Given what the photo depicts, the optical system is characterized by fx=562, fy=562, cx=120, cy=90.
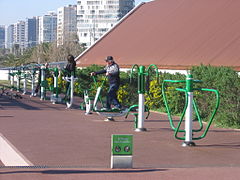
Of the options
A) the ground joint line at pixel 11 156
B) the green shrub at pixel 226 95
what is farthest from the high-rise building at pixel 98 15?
the ground joint line at pixel 11 156

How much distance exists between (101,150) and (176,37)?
46.3 ft

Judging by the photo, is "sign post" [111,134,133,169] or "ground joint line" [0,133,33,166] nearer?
"sign post" [111,134,133,169]

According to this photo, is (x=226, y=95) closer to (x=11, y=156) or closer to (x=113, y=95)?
(x=113, y=95)

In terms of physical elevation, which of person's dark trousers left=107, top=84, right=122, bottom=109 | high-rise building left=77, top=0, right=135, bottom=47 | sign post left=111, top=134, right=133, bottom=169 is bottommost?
sign post left=111, top=134, right=133, bottom=169

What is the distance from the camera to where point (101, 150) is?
10.9m

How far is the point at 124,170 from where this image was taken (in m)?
8.92

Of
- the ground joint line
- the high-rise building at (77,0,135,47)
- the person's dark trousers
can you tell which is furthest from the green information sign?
the high-rise building at (77,0,135,47)

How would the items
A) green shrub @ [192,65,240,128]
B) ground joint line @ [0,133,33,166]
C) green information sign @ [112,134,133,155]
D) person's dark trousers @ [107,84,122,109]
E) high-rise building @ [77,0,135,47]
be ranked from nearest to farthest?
green information sign @ [112,134,133,155]
ground joint line @ [0,133,33,166]
green shrub @ [192,65,240,128]
person's dark trousers @ [107,84,122,109]
high-rise building @ [77,0,135,47]

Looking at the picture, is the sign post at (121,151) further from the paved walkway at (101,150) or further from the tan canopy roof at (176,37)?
the tan canopy roof at (176,37)

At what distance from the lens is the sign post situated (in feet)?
29.3

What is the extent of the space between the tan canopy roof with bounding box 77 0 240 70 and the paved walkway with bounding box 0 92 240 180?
459cm

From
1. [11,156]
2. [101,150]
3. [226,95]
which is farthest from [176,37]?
[11,156]

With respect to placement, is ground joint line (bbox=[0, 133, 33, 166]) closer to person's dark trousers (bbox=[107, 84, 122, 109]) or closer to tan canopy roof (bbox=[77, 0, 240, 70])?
person's dark trousers (bbox=[107, 84, 122, 109])

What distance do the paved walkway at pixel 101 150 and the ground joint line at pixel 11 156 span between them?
12 centimetres
